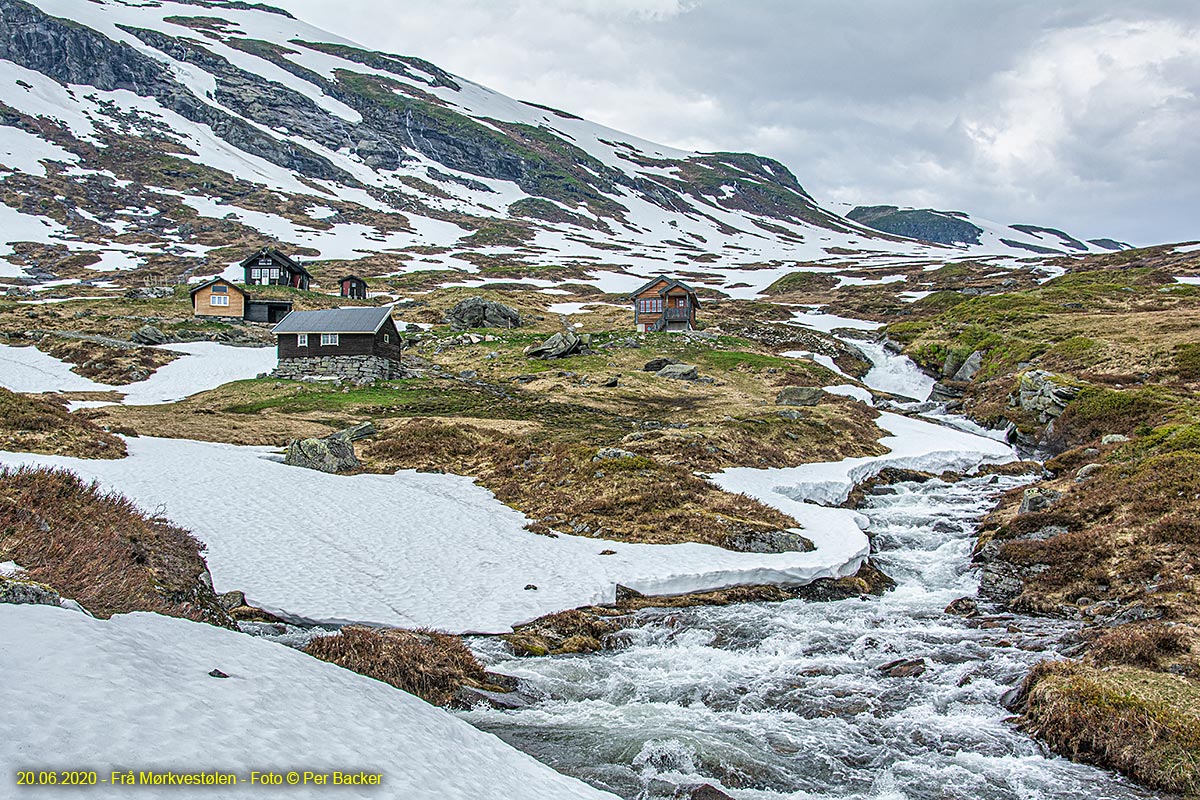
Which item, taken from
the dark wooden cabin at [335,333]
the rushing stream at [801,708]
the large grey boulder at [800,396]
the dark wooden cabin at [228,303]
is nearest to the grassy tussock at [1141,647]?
the rushing stream at [801,708]

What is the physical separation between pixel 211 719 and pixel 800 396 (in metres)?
45.7

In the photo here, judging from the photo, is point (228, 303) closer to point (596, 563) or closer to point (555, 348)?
point (555, 348)

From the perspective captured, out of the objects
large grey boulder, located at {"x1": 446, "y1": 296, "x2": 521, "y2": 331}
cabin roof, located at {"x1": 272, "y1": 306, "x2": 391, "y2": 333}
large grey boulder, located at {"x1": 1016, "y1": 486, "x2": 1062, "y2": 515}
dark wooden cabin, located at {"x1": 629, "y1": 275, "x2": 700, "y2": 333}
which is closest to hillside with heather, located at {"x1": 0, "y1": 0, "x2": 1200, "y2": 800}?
large grey boulder, located at {"x1": 1016, "y1": 486, "x2": 1062, "y2": 515}

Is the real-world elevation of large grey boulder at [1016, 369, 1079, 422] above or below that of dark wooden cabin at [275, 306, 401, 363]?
below

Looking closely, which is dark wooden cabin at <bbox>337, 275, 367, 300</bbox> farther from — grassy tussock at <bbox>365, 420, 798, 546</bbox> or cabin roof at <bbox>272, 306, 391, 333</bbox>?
grassy tussock at <bbox>365, 420, 798, 546</bbox>

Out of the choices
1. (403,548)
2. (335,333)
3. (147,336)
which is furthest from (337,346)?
(403,548)

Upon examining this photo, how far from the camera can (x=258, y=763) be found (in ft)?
17.8

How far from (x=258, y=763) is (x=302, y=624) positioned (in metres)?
8.94

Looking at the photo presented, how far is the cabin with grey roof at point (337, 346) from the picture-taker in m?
55.8

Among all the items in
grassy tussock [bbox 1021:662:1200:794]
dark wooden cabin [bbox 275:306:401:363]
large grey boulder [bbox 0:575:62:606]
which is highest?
dark wooden cabin [bbox 275:306:401:363]

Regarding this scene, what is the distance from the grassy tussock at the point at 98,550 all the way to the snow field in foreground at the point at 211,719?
5.94 ft

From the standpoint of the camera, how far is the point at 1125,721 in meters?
9.70

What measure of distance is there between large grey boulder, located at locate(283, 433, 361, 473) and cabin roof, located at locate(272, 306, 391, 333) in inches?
1126

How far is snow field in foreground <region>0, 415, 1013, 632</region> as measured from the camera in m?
15.2
